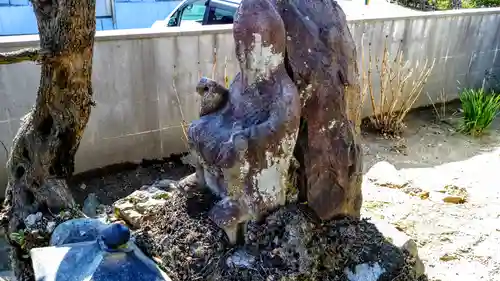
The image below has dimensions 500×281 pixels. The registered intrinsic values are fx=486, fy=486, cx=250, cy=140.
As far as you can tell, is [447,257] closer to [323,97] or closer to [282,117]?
[323,97]

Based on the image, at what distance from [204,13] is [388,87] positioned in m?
2.39

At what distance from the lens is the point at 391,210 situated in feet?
10.9

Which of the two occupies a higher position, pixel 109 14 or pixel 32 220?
pixel 109 14

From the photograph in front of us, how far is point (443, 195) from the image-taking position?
11.7 ft

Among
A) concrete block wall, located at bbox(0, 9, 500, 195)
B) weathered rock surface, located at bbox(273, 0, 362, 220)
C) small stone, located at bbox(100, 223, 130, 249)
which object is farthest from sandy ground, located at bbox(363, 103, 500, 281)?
small stone, located at bbox(100, 223, 130, 249)

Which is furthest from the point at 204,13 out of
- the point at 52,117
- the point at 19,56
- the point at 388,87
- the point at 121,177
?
the point at 19,56

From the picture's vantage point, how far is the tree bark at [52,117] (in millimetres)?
2213

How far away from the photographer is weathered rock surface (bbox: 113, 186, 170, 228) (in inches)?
91.0

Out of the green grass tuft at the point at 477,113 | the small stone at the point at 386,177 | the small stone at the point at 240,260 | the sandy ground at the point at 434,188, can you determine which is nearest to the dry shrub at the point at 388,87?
the sandy ground at the point at 434,188

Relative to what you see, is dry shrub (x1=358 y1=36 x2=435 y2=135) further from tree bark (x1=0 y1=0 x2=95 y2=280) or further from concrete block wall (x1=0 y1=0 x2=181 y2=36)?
concrete block wall (x1=0 y1=0 x2=181 y2=36)

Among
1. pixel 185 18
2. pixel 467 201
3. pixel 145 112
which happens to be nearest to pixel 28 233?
pixel 145 112

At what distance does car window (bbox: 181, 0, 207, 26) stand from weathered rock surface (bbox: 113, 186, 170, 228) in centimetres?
424

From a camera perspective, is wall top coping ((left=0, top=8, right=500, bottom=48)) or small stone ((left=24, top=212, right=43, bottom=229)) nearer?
small stone ((left=24, top=212, right=43, bottom=229))

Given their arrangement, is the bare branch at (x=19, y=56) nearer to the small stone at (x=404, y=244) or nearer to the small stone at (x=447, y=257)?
the small stone at (x=404, y=244)
